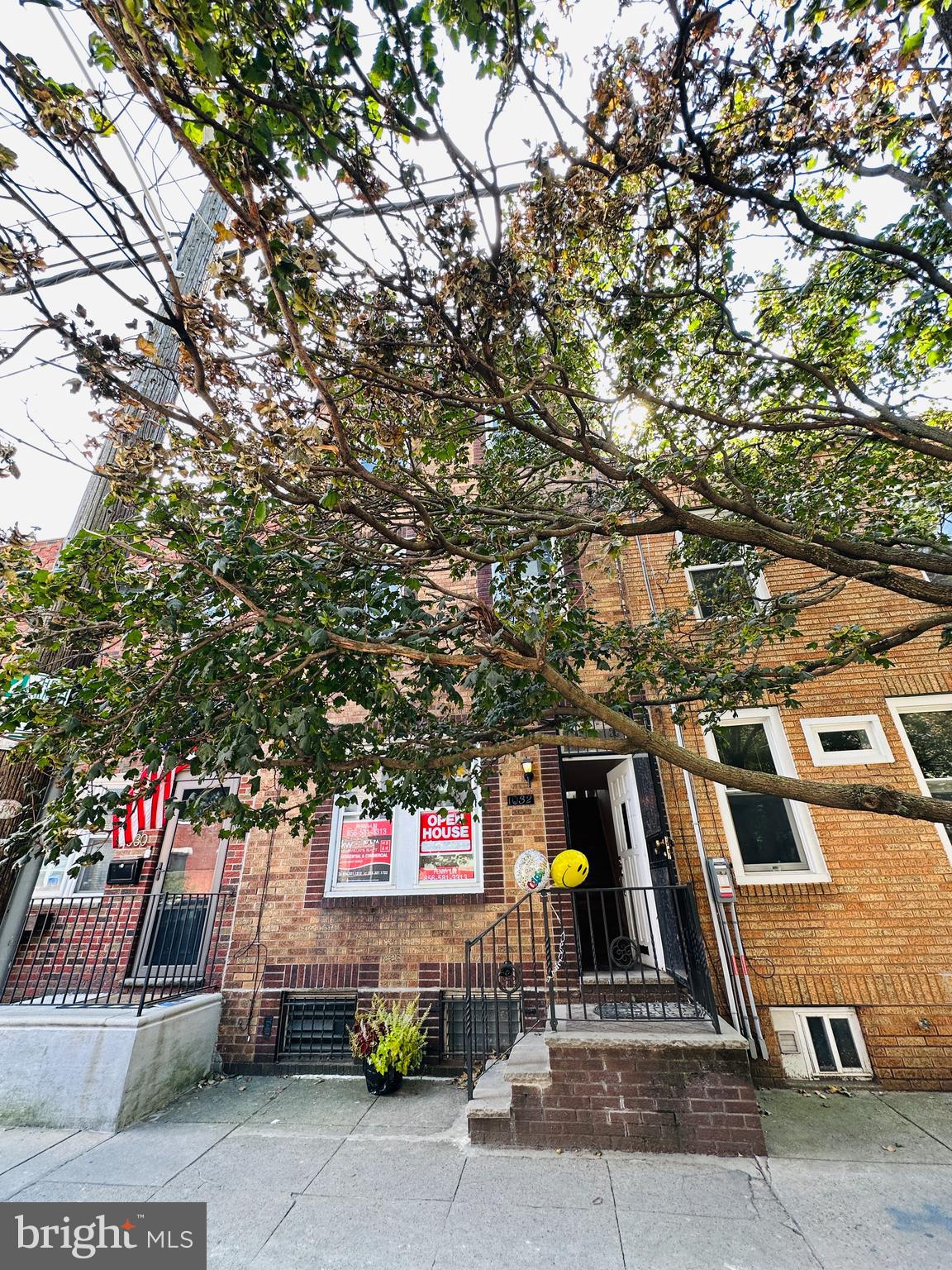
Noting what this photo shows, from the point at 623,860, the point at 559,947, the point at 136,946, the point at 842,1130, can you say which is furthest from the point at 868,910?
the point at 136,946

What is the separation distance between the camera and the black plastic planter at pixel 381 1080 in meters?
5.27

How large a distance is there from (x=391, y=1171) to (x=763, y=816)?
492 cm

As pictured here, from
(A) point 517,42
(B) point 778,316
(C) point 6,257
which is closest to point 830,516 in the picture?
(B) point 778,316

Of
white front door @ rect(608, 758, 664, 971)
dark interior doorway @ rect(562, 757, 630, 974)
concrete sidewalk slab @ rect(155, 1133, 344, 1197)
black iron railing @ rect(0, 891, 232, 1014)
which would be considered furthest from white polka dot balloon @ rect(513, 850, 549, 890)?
black iron railing @ rect(0, 891, 232, 1014)

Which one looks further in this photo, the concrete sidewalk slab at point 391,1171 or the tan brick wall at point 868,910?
the tan brick wall at point 868,910

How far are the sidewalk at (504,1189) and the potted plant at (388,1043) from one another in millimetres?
338

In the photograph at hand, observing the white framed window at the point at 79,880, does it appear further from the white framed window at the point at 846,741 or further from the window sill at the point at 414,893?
the white framed window at the point at 846,741

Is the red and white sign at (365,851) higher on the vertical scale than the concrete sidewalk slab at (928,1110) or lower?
higher

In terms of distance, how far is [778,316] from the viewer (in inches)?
194

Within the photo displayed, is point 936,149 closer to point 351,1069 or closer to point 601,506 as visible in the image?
point 601,506

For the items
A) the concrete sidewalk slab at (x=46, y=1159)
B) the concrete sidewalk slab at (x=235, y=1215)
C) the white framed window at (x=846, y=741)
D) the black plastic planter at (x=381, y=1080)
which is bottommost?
the concrete sidewalk slab at (x=235, y=1215)

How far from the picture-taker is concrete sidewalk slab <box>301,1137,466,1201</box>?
3.64 m

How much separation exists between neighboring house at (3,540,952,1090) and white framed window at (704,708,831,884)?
0.07 ft

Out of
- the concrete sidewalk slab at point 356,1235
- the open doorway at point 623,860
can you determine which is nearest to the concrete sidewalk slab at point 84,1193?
the concrete sidewalk slab at point 356,1235
